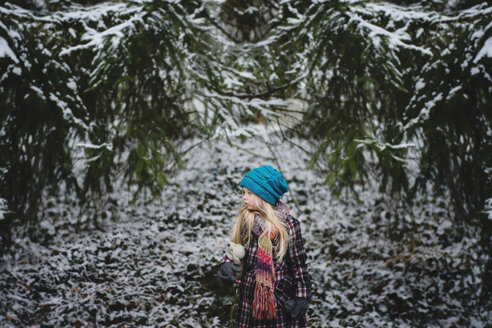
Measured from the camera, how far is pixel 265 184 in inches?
85.4

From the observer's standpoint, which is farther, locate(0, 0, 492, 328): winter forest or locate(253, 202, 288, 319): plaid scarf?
locate(0, 0, 492, 328): winter forest

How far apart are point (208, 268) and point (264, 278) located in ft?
10.8

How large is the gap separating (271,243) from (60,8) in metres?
4.59

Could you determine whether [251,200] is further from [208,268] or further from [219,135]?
[208,268]

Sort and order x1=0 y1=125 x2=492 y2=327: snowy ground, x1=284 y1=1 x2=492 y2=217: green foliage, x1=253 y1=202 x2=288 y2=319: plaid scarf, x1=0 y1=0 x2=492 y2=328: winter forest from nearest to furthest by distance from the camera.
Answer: x1=253 y1=202 x2=288 y2=319: plaid scarf
x1=284 y1=1 x2=492 y2=217: green foliage
x1=0 y1=0 x2=492 y2=328: winter forest
x1=0 y1=125 x2=492 y2=327: snowy ground

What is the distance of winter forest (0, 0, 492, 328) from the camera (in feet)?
12.7

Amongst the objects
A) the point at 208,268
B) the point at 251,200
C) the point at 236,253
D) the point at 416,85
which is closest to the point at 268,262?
the point at 236,253

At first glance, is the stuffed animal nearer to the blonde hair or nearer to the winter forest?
the blonde hair

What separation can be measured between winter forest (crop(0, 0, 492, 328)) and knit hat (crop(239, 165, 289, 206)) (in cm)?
172

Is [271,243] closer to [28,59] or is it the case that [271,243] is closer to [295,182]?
[28,59]

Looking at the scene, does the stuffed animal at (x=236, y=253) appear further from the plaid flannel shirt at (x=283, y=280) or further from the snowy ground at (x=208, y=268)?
the snowy ground at (x=208, y=268)

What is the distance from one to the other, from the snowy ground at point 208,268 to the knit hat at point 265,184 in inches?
111

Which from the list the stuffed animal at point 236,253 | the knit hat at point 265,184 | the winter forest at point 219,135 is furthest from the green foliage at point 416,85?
the stuffed animal at point 236,253

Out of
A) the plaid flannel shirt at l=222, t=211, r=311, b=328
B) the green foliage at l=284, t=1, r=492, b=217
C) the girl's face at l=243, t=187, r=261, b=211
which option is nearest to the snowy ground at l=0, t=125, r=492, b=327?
the green foliage at l=284, t=1, r=492, b=217
